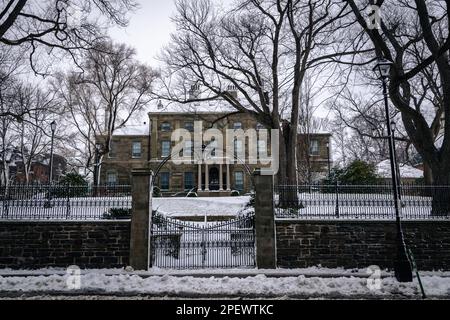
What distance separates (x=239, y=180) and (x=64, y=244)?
28421 mm

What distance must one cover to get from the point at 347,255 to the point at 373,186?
2619mm

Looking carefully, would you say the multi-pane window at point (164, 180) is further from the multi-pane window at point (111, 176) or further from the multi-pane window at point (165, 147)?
the multi-pane window at point (111, 176)

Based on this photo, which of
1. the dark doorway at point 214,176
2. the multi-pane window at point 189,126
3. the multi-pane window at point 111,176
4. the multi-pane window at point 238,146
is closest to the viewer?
the dark doorway at point 214,176

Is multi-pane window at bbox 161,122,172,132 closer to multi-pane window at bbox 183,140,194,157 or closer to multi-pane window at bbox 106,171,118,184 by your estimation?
multi-pane window at bbox 183,140,194,157

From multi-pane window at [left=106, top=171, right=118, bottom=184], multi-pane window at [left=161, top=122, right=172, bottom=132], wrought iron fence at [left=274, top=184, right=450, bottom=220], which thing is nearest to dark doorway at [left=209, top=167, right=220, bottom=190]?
multi-pane window at [left=161, top=122, right=172, bottom=132]

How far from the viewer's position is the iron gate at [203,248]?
35.5ft

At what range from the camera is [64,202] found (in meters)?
11.0

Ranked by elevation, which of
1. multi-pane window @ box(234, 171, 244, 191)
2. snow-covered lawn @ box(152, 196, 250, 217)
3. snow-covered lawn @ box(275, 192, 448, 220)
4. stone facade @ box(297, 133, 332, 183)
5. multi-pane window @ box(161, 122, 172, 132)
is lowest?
snow-covered lawn @ box(152, 196, 250, 217)

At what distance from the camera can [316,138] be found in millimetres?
37562

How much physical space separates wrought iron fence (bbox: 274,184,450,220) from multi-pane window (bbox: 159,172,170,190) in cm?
2841

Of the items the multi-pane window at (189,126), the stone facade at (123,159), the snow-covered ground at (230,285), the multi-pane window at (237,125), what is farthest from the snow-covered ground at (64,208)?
the multi-pane window at (189,126)

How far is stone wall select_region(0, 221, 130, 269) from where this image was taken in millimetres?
10500
